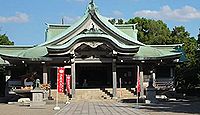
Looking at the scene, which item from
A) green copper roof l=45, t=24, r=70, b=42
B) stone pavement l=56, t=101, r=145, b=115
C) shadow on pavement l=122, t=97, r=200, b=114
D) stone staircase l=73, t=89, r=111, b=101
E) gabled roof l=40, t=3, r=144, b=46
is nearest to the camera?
stone pavement l=56, t=101, r=145, b=115

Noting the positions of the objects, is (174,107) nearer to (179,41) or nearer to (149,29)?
(179,41)

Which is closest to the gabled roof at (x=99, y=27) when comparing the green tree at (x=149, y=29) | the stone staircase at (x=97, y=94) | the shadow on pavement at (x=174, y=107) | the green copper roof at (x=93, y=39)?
the green copper roof at (x=93, y=39)

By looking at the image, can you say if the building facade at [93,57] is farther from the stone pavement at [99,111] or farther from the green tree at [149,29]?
the green tree at [149,29]

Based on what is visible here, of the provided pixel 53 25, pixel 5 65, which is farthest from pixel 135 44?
pixel 5 65

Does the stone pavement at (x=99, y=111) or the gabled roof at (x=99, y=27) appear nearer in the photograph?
the stone pavement at (x=99, y=111)

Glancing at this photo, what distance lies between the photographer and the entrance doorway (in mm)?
38844

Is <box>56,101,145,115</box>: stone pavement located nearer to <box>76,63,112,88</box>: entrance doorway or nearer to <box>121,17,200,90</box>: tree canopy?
<box>76,63,112,88</box>: entrance doorway

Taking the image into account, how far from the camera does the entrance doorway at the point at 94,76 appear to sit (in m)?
38.8

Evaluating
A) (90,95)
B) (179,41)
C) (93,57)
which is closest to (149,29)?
(179,41)

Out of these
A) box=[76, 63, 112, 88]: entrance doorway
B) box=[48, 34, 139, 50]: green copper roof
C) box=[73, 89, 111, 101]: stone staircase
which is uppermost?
box=[48, 34, 139, 50]: green copper roof

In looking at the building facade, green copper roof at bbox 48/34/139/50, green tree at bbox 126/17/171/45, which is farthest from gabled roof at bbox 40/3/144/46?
green tree at bbox 126/17/171/45

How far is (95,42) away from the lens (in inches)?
1319

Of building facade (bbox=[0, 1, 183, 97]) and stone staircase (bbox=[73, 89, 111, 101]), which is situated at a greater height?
building facade (bbox=[0, 1, 183, 97])

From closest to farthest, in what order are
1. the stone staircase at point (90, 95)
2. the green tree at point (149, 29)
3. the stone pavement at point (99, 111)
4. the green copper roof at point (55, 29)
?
the stone pavement at point (99, 111) < the stone staircase at point (90, 95) < the green copper roof at point (55, 29) < the green tree at point (149, 29)
